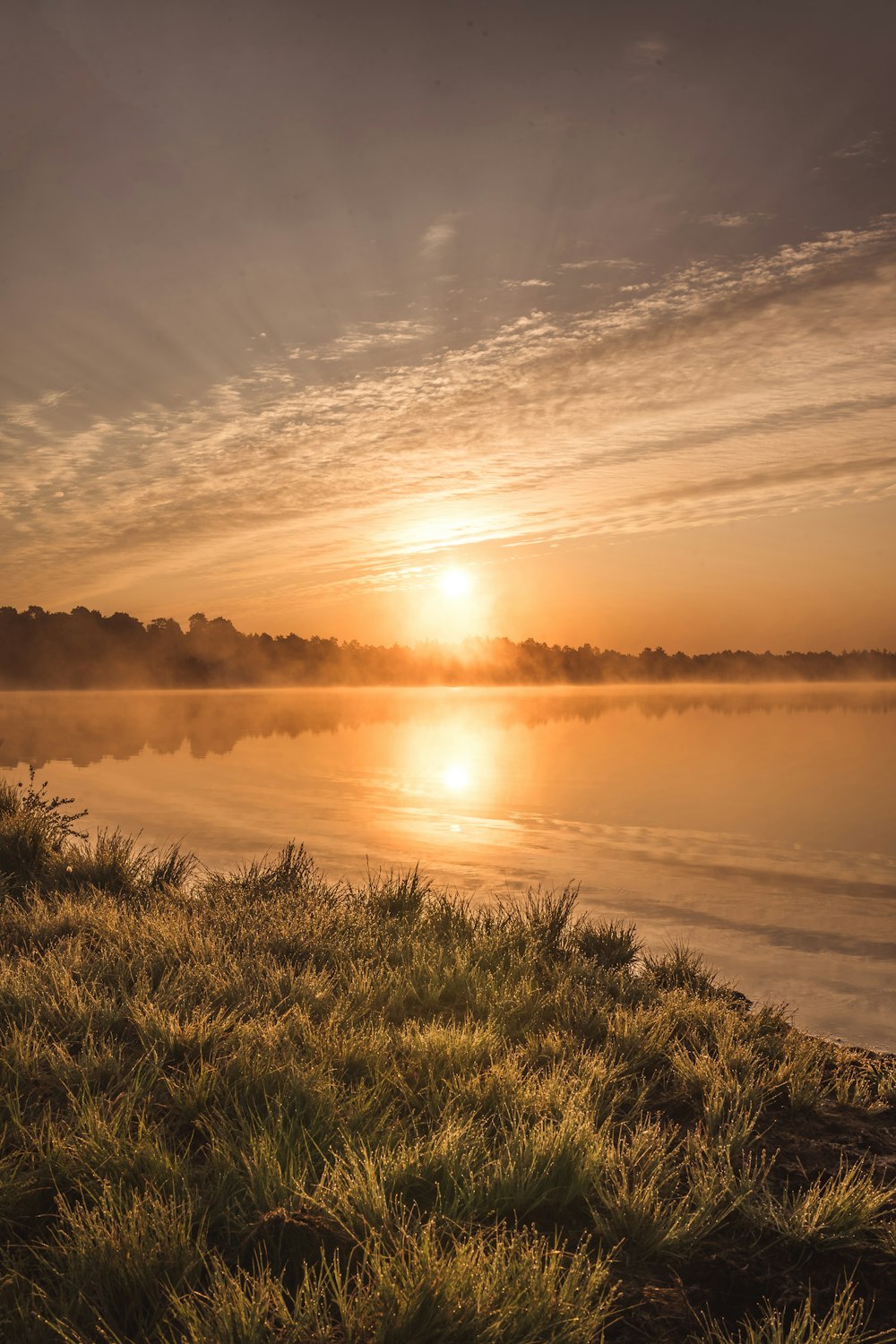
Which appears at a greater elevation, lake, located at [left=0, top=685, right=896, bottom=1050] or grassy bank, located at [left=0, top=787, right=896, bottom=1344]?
grassy bank, located at [left=0, top=787, right=896, bottom=1344]

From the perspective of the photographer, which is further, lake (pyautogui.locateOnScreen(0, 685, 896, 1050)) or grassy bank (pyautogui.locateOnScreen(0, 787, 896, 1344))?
lake (pyautogui.locateOnScreen(0, 685, 896, 1050))

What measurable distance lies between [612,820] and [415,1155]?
50.2 feet

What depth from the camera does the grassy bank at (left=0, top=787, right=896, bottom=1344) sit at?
3.42 metres

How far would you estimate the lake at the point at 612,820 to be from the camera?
10758 mm

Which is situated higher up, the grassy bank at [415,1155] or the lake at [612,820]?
the grassy bank at [415,1155]

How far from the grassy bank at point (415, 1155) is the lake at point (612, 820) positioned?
2.74m

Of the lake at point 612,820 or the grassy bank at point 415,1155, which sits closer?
the grassy bank at point 415,1155

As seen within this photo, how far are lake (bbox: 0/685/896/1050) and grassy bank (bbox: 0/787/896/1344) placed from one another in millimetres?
2740

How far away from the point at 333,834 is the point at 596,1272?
14036mm

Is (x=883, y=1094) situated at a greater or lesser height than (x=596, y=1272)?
lesser

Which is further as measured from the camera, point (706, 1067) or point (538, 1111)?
point (706, 1067)

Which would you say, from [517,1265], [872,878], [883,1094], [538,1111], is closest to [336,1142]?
[538,1111]

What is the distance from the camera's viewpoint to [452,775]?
26.8m

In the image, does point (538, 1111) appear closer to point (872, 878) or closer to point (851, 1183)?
point (851, 1183)
